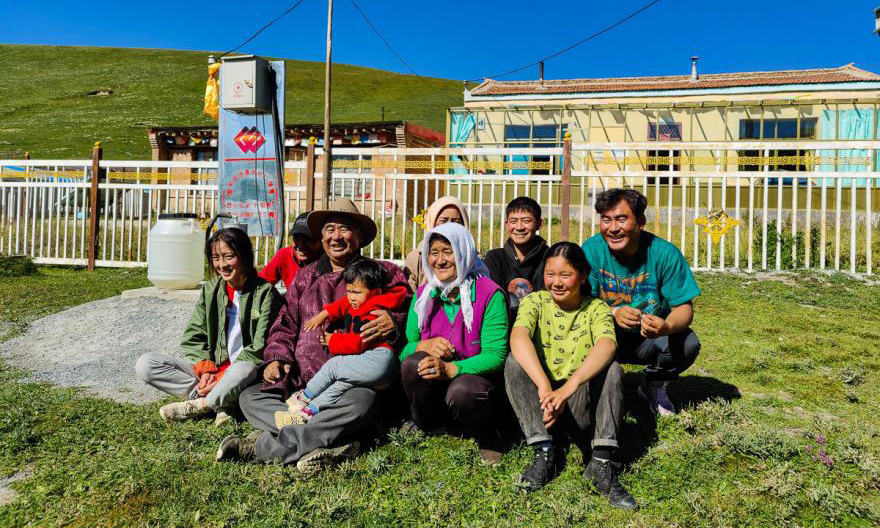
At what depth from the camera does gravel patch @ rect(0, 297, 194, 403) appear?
470cm

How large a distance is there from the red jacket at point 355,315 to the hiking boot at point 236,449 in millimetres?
620

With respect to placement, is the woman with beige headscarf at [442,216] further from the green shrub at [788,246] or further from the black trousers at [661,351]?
the green shrub at [788,246]

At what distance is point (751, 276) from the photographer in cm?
798

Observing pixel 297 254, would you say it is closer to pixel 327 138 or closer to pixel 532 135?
pixel 327 138

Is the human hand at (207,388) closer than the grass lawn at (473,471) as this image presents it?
No

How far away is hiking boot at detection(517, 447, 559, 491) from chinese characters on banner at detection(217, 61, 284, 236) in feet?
15.6

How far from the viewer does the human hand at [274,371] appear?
3504mm

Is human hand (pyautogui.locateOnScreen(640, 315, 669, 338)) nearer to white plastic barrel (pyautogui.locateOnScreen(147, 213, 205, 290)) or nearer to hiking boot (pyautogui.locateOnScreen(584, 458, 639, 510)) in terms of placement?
hiking boot (pyautogui.locateOnScreen(584, 458, 639, 510))

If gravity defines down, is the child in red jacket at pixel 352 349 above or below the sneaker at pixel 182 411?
above

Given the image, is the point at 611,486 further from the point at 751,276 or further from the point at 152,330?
the point at 751,276

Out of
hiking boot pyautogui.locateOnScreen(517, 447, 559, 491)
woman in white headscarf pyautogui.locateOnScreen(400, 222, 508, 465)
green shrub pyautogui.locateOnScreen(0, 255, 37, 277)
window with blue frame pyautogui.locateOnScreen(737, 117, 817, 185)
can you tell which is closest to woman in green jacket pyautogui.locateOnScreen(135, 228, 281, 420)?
woman in white headscarf pyautogui.locateOnScreen(400, 222, 508, 465)

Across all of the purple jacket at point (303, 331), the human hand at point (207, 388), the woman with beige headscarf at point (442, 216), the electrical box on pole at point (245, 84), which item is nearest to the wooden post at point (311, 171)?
the electrical box on pole at point (245, 84)

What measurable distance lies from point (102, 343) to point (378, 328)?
383cm

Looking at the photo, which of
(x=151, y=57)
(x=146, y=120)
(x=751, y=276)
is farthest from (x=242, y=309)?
(x=151, y=57)
